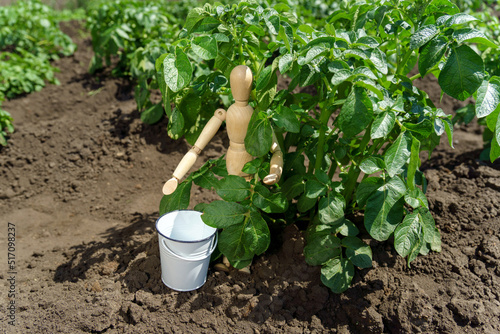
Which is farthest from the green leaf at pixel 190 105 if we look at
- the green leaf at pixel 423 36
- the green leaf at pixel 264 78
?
the green leaf at pixel 423 36

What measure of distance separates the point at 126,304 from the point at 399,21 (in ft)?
5.82

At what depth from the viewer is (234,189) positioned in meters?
1.92

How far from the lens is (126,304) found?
206 cm

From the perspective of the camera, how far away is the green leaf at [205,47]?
5.55 ft

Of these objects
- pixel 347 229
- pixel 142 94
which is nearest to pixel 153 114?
pixel 142 94

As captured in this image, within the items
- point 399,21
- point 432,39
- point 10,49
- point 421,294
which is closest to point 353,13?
point 399,21

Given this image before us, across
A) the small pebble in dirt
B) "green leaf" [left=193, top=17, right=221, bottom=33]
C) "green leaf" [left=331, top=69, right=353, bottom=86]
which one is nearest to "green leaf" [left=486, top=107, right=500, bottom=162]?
"green leaf" [left=331, top=69, right=353, bottom=86]

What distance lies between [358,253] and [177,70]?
1148mm

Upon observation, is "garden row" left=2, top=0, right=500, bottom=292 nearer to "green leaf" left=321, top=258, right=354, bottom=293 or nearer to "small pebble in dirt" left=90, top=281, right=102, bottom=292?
"green leaf" left=321, top=258, right=354, bottom=293

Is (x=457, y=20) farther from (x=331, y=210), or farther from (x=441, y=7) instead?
(x=331, y=210)

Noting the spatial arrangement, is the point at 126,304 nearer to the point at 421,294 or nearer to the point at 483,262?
the point at 421,294

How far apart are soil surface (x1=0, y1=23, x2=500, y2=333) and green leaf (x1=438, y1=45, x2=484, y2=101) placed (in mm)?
947

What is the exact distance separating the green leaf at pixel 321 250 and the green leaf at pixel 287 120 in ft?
1.88

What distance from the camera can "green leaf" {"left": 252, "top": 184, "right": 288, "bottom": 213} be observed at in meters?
1.89
